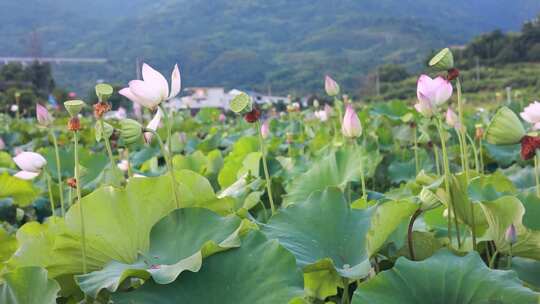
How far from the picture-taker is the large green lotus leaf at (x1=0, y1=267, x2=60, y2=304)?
625 millimetres

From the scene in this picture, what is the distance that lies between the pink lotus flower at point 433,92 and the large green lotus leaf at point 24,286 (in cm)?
47

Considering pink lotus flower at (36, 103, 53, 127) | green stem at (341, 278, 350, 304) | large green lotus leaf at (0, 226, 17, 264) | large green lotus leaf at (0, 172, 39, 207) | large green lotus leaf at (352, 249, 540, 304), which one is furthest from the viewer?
large green lotus leaf at (0, 172, 39, 207)

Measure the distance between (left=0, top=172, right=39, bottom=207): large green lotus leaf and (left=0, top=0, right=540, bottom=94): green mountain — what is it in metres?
30.1

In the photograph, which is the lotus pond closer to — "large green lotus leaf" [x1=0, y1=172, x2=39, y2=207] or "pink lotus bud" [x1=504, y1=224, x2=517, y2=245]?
"pink lotus bud" [x1=504, y1=224, x2=517, y2=245]

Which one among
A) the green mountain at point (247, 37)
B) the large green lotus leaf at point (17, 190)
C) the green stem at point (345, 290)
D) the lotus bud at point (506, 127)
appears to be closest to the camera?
the green stem at point (345, 290)

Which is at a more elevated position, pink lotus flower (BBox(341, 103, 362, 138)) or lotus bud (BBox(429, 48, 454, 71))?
lotus bud (BBox(429, 48, 454, 71))

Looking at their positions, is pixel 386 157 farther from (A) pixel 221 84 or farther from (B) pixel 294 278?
(A) pixel 221 84

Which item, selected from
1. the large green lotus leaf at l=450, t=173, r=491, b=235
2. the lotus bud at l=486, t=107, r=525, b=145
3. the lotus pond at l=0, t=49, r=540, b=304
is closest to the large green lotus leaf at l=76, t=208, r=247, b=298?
the lotus pond at l=0, t=49, r=540, b=304

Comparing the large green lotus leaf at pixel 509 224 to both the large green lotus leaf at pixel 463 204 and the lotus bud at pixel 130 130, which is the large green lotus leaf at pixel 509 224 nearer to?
the large green lotus leaf at pixel 463 204

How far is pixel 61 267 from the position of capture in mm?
704

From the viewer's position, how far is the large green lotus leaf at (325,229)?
2.31 ft

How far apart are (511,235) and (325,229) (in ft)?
0.65

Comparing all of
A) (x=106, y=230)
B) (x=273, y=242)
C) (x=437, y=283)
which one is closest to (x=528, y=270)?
(x=437, y=283)

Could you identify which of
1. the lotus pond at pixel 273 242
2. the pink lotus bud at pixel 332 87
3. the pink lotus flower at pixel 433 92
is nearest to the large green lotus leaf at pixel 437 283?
the lotus pond at pixel 273 242
